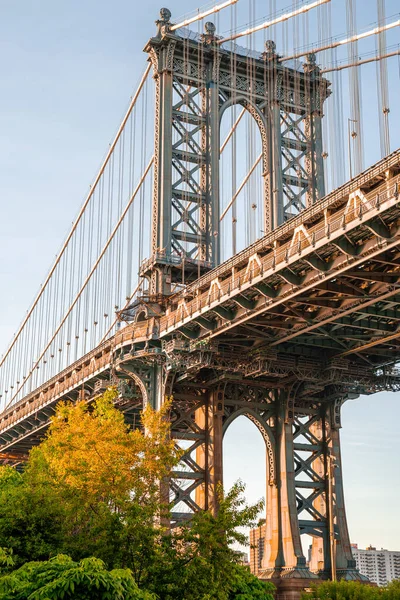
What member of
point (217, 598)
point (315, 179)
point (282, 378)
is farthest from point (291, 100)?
point (217, 598)

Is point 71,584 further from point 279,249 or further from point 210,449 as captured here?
point 210,449

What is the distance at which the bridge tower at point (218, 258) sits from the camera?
2211 inches

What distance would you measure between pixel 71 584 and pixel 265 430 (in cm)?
3744

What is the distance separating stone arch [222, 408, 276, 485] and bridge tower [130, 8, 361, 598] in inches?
2.6

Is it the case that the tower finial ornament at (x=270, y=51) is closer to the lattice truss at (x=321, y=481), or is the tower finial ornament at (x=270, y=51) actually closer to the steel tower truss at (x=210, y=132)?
the steel tower truss at (x=210, y=132)

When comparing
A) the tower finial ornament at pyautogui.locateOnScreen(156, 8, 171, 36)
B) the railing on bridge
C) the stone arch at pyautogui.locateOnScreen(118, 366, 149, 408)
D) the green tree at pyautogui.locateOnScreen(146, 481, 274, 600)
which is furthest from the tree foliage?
the tower finial ornament at pyautogui.locateOnScreen(156, 8, 171, 36)

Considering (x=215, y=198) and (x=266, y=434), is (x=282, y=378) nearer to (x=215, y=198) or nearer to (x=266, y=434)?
(x=266, y=434)

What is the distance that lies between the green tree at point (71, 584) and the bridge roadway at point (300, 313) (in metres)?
18.1

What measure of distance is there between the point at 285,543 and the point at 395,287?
2165cm

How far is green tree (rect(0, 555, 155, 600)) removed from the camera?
22750mm

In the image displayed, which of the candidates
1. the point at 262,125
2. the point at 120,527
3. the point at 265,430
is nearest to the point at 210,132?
the point at 262,125

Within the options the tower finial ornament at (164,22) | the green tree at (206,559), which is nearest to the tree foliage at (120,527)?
the green tree at (206,559)

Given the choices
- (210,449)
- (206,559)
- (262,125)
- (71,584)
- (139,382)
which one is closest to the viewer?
(71,584)

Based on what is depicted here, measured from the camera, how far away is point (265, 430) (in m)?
59.4
